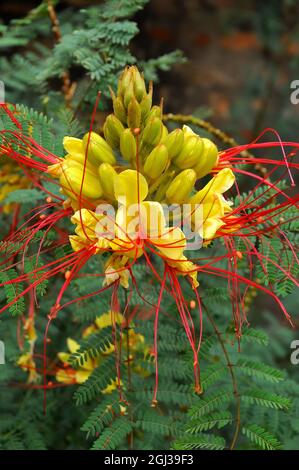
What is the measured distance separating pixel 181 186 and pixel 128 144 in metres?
0.13

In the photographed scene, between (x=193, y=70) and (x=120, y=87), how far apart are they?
3416 millimetres

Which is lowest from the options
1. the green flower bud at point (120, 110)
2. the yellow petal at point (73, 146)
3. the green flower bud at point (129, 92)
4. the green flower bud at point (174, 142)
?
the yellow petal at point (73, 146)

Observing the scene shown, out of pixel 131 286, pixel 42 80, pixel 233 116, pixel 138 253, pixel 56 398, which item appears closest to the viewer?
pixel 138 253

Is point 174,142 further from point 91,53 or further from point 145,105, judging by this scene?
point 91,53

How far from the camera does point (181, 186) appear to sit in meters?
1.37

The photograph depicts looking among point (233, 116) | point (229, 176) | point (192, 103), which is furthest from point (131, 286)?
point (192, 103)

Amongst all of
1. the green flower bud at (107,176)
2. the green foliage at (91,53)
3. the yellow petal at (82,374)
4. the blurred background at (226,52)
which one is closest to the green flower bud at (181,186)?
the green flower bud at (107,176)

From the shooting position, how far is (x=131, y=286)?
5.93ft

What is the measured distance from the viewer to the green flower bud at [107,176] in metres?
1.33

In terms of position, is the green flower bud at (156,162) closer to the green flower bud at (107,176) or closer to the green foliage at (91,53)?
the green flower bud at (107,176)

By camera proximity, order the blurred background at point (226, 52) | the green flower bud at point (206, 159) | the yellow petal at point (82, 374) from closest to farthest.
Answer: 1. the green flower bud at point (206, 159)
2. the yellow petal at point (82, 374)
3. the blurred background at point (226, 52)

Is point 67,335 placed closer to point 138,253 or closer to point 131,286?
point 131,286

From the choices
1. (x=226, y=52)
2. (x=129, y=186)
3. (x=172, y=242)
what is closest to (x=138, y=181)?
(x=129, y=186)

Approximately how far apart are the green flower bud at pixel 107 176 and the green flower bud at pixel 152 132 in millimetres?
95
